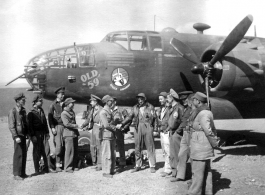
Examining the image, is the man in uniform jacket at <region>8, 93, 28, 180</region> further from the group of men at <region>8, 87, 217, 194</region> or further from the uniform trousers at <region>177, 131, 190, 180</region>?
the uniform trousers at <region>177, 131, 190, 180</region>

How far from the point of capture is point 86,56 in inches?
382

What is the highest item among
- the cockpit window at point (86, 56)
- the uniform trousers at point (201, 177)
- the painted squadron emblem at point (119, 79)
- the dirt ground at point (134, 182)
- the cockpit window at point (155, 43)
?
the cockpit window at point (155, 43)

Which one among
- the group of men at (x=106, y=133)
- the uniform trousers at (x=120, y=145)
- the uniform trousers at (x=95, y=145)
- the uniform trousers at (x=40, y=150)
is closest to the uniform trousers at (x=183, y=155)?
the group of men at (x=106, y=133)

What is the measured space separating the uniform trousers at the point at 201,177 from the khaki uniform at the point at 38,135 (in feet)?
13.8

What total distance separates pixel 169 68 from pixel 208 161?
5.38m

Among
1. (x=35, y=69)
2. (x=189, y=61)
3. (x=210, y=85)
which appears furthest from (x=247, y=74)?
(x=35, y=69)

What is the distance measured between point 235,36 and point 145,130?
13.3ft

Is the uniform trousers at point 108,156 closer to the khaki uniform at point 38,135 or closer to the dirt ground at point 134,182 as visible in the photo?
the dirt ground at point 134,182

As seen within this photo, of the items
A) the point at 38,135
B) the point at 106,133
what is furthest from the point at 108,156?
the point at 38,135

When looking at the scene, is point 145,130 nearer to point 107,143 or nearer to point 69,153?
point 107,143

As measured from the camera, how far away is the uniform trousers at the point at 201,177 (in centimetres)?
545

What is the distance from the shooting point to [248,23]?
330 inches

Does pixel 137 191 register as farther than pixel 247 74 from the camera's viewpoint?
No

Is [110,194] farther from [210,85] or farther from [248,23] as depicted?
[248,23]
